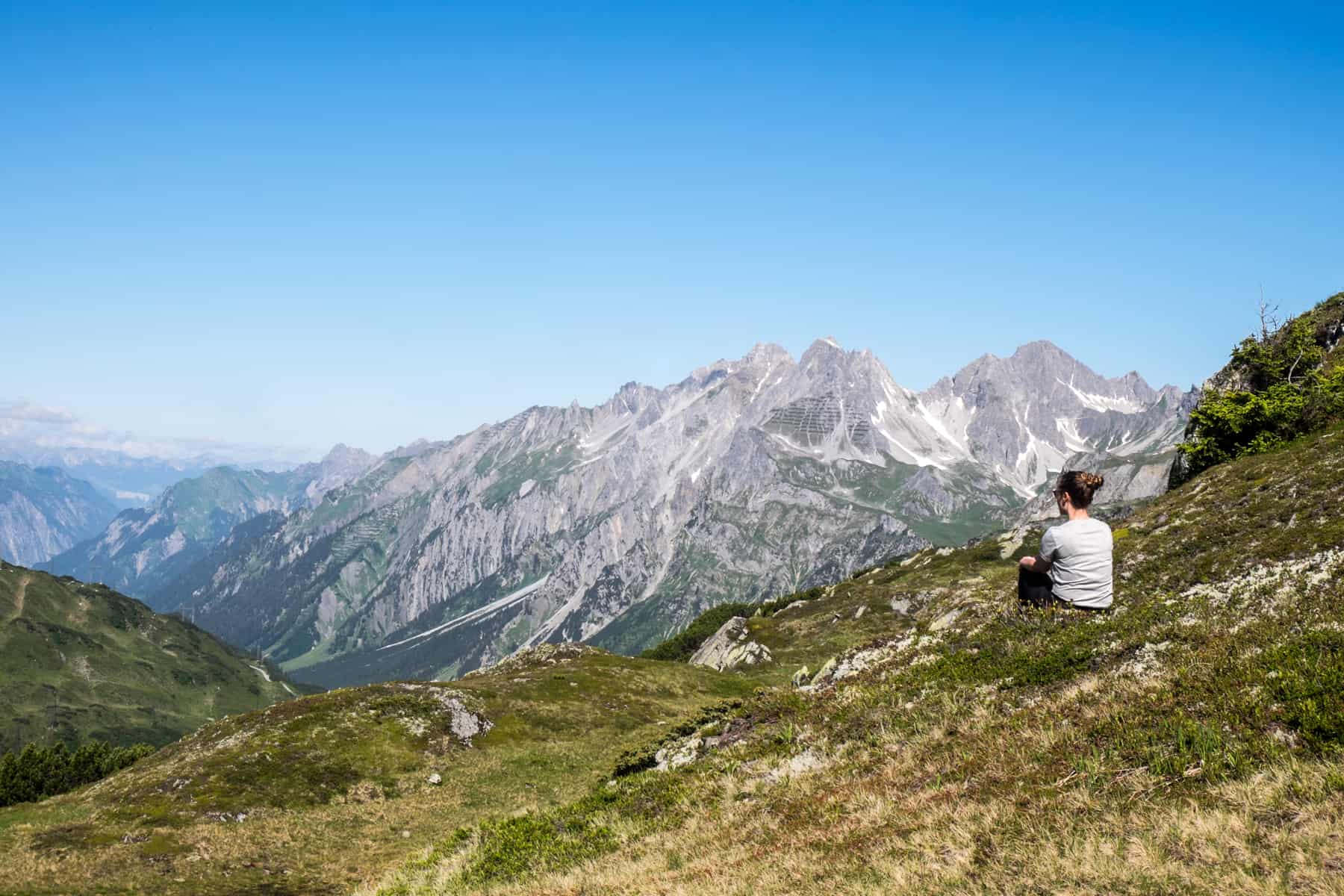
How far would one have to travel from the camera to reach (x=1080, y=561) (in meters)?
17.1

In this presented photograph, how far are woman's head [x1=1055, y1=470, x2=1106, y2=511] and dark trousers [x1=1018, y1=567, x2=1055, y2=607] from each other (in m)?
3.04

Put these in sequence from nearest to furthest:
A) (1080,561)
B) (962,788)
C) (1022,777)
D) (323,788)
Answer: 1. (1022,777)
2. (962,788)
3. (1080,561)
4. (323,788)

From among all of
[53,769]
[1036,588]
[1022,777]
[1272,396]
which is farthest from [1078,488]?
[53,769]

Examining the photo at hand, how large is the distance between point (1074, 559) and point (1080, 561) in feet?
0.46

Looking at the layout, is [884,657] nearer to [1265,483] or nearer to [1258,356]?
[1265,483]

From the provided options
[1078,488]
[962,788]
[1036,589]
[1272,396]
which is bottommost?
[962,788]

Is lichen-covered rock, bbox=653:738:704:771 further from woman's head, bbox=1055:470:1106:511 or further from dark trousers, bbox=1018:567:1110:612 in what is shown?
woman's head, bbox=1055:470:1106:511

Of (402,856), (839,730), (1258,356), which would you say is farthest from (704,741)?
(1258,356)

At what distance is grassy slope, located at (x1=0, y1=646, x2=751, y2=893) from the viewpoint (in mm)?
31969

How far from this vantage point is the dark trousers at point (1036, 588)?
18.5m

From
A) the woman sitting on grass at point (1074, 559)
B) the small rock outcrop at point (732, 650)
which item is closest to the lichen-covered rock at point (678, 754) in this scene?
the woman sitting on grass at point (1074, 559)

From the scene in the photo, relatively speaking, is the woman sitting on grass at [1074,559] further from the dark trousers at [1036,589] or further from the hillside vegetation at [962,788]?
the hillside vegetation at [962,788]

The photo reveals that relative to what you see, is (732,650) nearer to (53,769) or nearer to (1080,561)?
(53,769)

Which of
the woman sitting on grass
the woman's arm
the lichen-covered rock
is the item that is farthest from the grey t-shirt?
the lichen-covered rock
